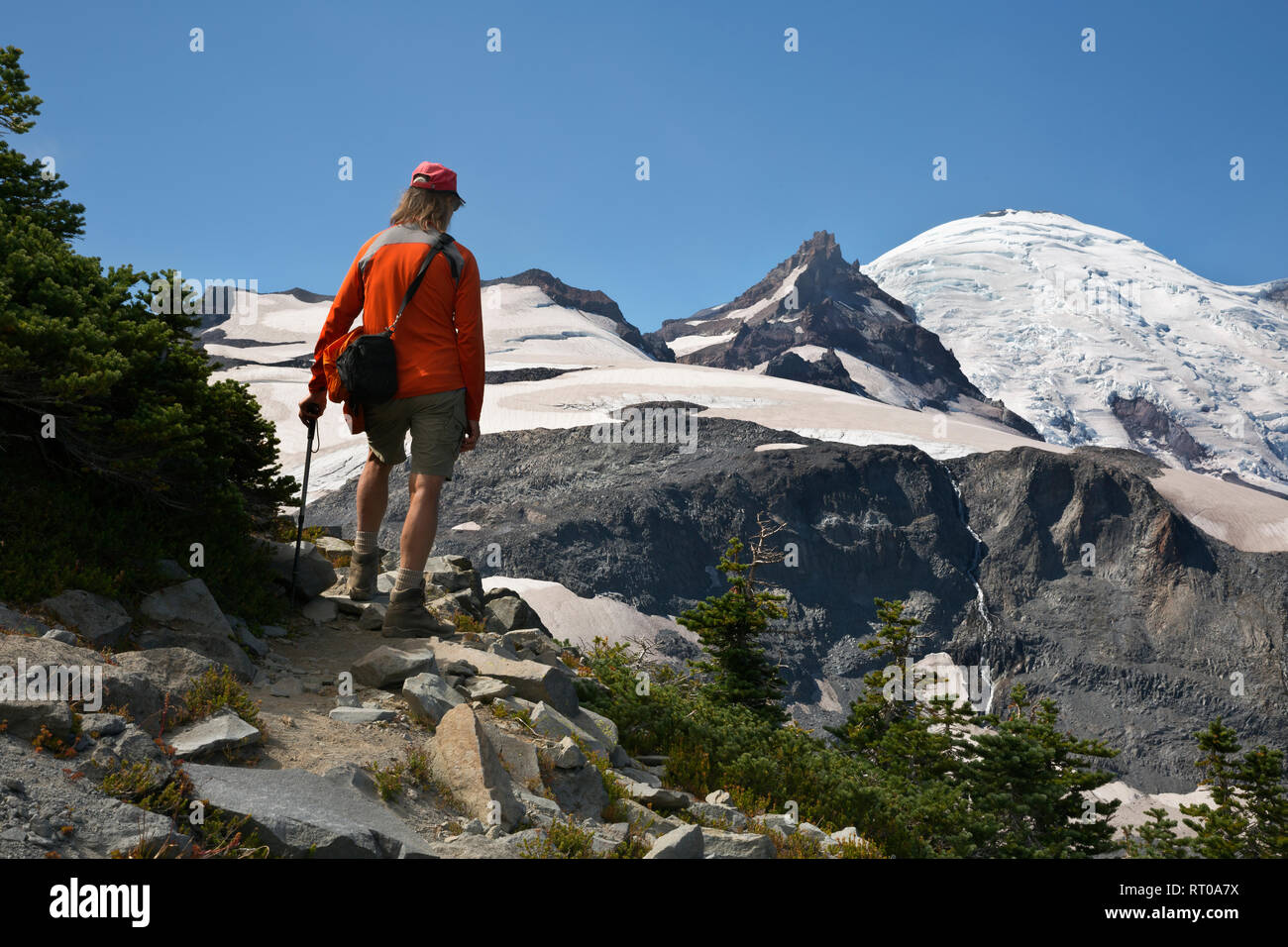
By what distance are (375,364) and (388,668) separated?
1972mm

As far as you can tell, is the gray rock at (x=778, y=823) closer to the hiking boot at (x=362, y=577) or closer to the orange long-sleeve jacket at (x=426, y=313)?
the orange long-sleeve jacket at (x=426, y=313)

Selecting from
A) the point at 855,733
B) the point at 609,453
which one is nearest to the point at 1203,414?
the point at 609,453

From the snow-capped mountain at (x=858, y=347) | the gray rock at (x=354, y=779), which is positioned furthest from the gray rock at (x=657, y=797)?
the snow-capped mountain at (x=858, y=347)

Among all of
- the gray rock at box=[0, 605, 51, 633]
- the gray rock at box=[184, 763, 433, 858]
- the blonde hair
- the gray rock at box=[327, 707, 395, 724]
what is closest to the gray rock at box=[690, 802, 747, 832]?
the gray rock at box=[327, 707, 395, 724]

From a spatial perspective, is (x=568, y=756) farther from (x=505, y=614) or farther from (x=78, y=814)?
(x=505, y=614)

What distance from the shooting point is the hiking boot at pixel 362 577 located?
7.38 meters

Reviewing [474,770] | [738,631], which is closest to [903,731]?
[738,631]

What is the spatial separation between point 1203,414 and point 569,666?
199219mm

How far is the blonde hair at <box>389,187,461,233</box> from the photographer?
20.6ft

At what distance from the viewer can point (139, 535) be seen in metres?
6.40

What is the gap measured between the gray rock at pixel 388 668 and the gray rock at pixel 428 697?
18 cm

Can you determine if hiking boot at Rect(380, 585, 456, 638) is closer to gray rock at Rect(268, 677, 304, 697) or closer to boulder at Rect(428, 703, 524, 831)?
gray rock at Rect(268, 677, 304, 697)

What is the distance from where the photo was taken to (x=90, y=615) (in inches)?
210

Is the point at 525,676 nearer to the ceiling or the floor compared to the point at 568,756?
nearer to the ceiling
